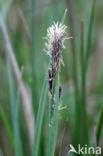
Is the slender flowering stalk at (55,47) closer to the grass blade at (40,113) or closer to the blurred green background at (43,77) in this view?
the grass blade at (40,113)

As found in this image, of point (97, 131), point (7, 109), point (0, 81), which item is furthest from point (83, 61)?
point (0, 81)

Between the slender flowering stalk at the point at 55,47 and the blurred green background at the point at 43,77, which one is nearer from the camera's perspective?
the slender flowering stalk at the point at 55,47

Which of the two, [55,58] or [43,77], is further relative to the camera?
[43,77]

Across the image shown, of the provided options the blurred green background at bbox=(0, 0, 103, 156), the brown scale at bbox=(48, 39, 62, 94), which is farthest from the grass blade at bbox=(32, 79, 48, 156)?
the blurred green background at bbox=(0, 0, 103, 156)

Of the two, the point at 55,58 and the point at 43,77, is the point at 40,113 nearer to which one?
the point at 55,58

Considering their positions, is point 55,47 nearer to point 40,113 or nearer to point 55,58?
point 55,58

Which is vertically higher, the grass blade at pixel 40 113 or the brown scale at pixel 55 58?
the brown scale at pixel 55 58

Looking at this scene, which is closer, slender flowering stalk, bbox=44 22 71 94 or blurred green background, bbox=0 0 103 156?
slender flowering stalk, bbox=44 22 71 94

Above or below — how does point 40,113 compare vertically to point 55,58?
below

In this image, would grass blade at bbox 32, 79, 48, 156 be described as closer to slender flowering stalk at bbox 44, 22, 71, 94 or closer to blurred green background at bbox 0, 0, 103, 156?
slender flowering stalk at bbox 44, 22, 71, 94

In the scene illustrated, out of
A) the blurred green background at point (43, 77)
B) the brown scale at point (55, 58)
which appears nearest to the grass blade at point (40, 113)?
the brown scale at point (55, 58)

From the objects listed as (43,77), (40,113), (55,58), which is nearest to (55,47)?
(55,58)
